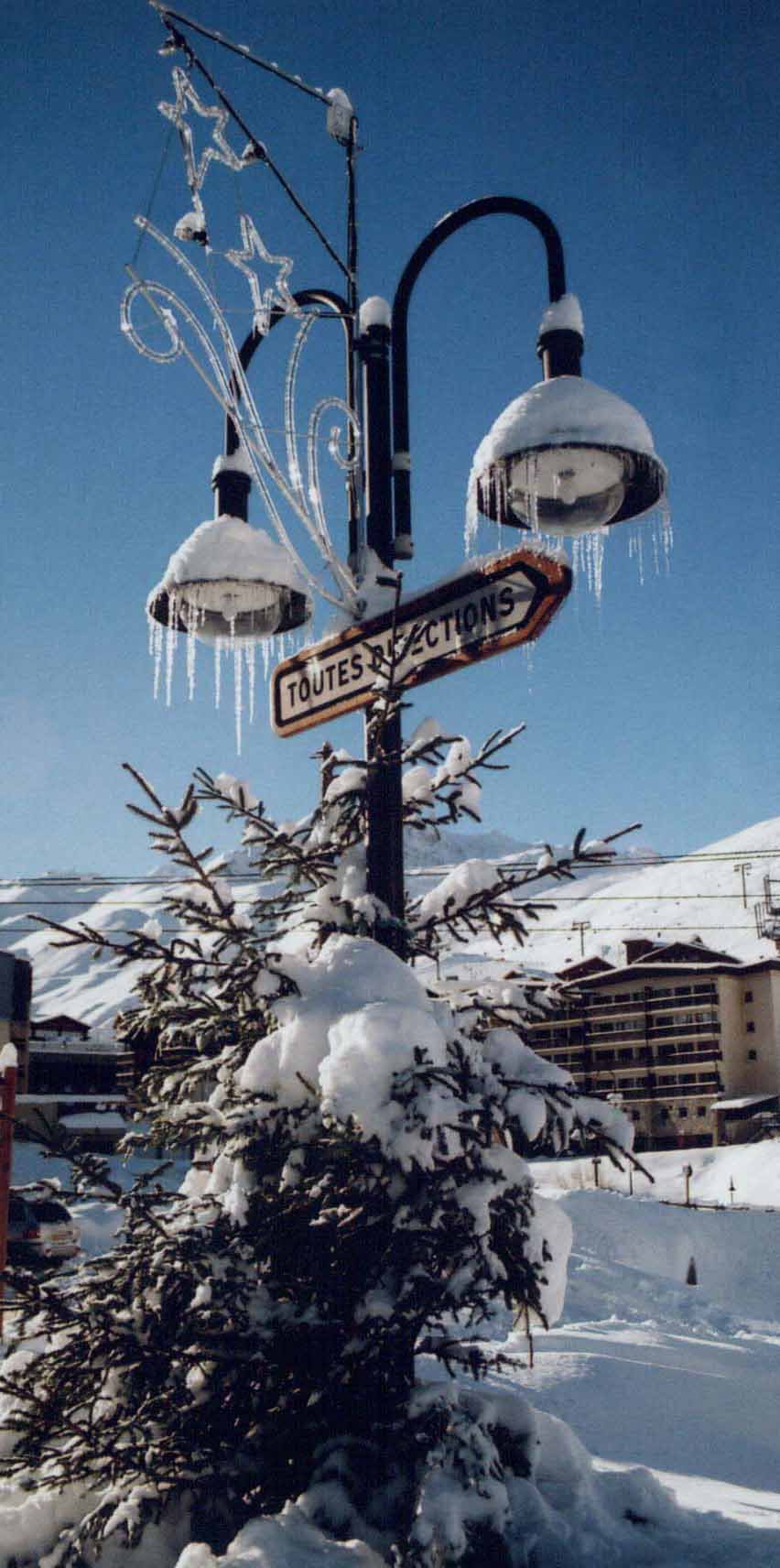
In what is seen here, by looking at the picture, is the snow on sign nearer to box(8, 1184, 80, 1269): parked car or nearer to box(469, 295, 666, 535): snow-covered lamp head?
box(469, 295, 666, 535): snow-covered lamp head

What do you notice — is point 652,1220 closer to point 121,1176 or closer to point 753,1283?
point 753,1283

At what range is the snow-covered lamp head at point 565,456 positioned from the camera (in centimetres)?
471

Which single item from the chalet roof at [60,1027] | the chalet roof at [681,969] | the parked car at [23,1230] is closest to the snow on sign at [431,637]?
the parked car at [23,1230]

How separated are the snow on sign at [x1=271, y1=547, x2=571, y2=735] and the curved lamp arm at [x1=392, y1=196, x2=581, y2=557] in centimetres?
72

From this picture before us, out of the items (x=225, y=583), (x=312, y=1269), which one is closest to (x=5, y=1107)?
(x=225, y=583)

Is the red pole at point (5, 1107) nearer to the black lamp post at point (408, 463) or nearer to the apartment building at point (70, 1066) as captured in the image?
the black lamp post at point (408, 463)

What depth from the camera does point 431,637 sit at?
4.98 m

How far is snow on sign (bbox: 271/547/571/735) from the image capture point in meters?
4.48

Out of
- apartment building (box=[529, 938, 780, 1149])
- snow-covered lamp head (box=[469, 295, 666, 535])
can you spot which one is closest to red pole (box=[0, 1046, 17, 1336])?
snow-covered lamp head (box=[469, 295, 666, 535])

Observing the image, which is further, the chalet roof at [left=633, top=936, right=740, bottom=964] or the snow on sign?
the chalet roof at [left=633, top=936, right=740, bottom=964]

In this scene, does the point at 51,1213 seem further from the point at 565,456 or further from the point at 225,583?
the point at 565,456

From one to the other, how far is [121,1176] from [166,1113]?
30813mm

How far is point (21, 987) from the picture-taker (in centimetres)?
4297

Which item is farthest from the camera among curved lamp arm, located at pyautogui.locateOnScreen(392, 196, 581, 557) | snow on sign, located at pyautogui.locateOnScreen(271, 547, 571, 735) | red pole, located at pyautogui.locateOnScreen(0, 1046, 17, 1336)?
red pole, located at pyautogui.locateOnScreen(0, 1046, 17, 1336)
